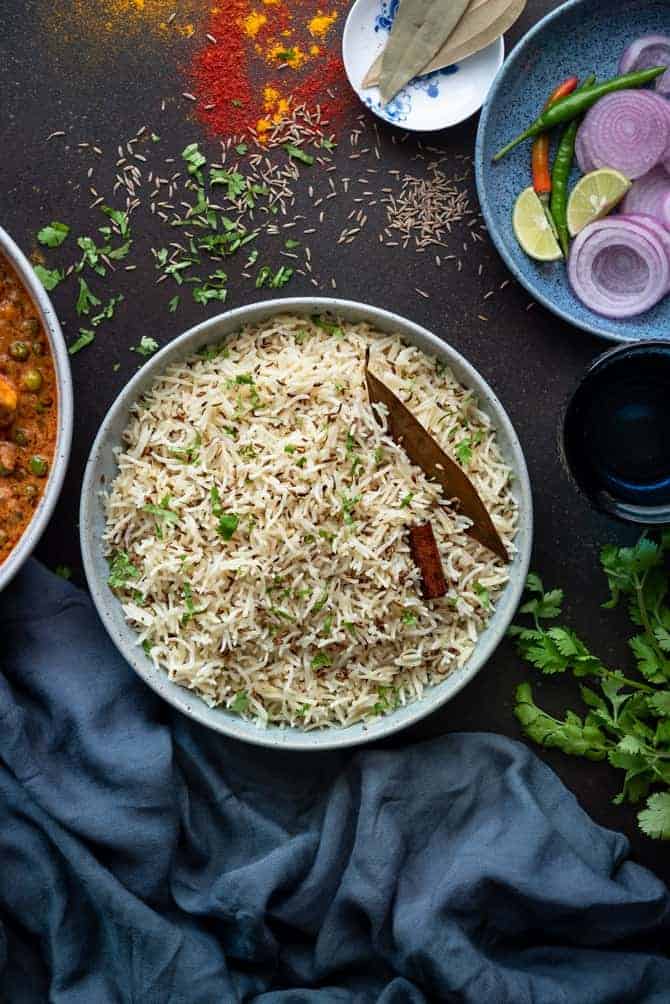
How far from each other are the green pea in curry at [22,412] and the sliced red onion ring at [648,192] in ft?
5.25

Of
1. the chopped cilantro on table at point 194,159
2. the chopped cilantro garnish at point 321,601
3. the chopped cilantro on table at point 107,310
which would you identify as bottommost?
the chopped cilantro garnish at point 321,601

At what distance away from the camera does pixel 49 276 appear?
2889 mm

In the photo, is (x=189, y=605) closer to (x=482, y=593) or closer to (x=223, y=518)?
(x=223, y=518)

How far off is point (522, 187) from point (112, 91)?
3.83ft

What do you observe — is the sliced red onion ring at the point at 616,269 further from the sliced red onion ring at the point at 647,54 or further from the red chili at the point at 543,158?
the sliced red onion ring at the point at 647,54

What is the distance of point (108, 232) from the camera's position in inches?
114

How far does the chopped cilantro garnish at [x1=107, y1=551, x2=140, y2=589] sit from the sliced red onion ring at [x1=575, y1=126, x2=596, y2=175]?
1.61 m

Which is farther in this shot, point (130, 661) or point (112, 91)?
point (112, 91)

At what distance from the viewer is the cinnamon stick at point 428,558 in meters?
2.55

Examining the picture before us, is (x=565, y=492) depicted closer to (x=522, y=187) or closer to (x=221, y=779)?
(x=522, y=187)

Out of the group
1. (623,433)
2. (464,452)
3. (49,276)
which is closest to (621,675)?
(623,433)

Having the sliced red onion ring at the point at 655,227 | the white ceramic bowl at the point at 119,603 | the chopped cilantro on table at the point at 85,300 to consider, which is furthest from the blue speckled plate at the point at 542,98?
the chopped cilantro on table at the point at 85,300

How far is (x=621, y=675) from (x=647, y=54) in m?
1.70

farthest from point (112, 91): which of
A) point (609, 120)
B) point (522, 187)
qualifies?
point (609, 120)
